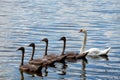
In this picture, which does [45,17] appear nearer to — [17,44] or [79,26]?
[79,26]

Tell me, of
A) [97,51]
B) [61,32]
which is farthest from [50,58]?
[61,32]

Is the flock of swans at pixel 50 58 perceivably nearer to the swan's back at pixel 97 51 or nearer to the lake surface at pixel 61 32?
the swan's back at pixel 97 51

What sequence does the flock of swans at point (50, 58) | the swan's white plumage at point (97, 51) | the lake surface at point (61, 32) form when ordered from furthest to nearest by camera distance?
the swan's white plumage at point (97, 51) → the flock of swans at point (50, 58) → the lake surface at point (61, 32)

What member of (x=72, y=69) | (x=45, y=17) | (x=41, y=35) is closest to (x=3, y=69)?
(x=72, y=69)

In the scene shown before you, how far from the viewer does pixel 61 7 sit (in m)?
50.8

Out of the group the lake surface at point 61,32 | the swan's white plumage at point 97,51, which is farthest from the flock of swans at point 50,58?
the lake surface at point 61,32

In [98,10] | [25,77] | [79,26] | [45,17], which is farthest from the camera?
[98,10]

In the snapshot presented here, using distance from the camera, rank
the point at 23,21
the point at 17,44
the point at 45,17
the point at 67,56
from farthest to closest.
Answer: the point at 45,17 → the point at 23,21 → the point at 17,44 → the point at 67,56

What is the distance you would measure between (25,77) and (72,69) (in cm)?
242

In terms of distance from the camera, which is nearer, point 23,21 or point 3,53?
point 3,53

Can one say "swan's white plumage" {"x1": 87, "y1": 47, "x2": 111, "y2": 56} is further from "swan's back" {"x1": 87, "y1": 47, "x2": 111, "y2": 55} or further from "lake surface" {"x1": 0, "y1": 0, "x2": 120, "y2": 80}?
"lake surface" {"x1": 0, "y1": 0, "x2": 120, "y2": 80}

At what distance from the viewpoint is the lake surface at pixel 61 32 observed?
864 inches

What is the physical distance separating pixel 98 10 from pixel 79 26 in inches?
458

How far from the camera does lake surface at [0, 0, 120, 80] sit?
Answer: 864 inches
